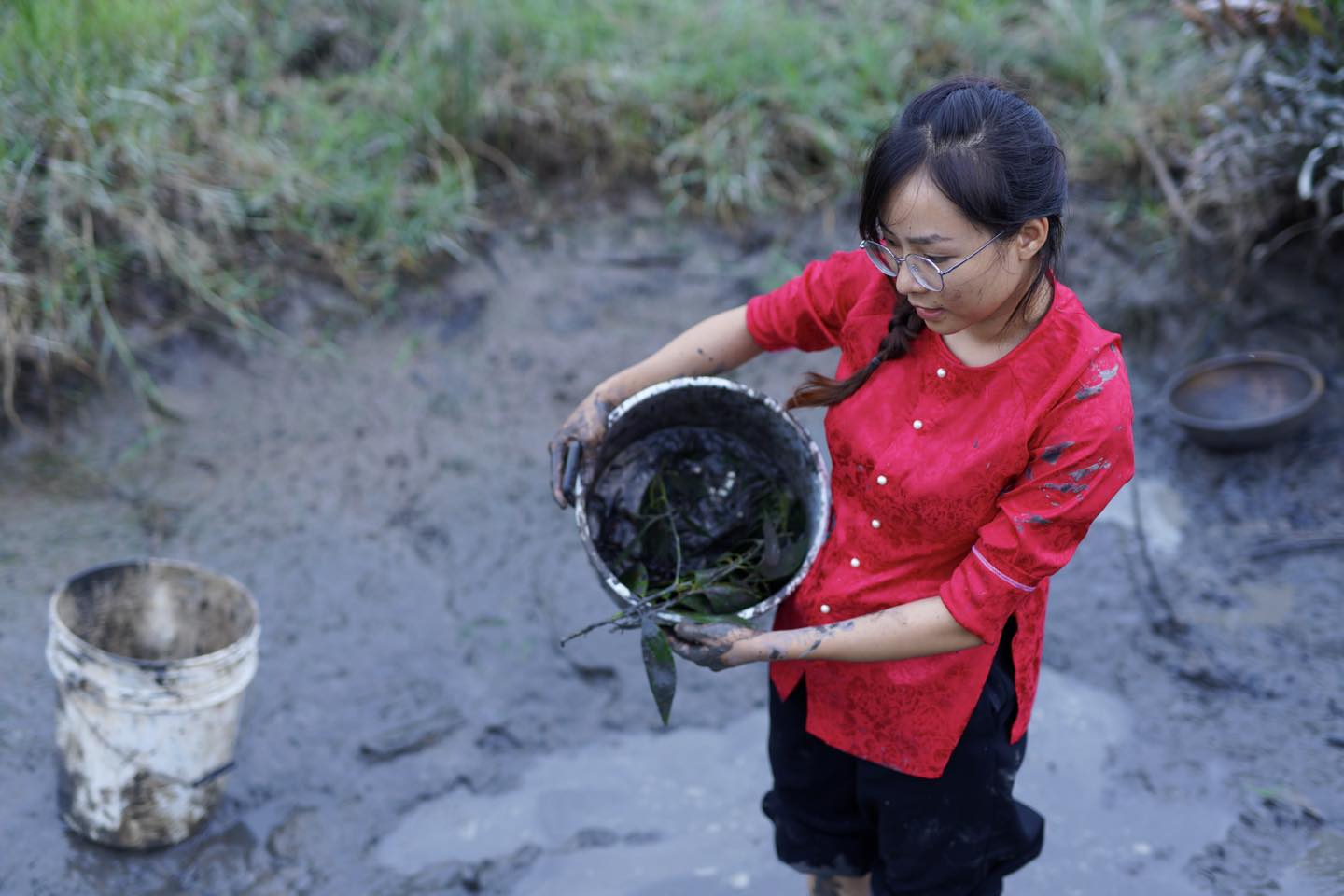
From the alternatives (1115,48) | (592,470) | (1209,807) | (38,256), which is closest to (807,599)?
A: (592,470)

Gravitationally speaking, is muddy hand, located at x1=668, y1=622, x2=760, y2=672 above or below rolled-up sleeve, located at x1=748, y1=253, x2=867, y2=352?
below

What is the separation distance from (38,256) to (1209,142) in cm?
396

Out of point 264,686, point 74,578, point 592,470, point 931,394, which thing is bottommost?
point 264,686

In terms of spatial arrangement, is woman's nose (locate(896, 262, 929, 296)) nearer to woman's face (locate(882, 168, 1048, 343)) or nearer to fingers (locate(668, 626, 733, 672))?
woman's face (locate(882, 168, 1048, 343))

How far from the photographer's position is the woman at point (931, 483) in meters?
1.57

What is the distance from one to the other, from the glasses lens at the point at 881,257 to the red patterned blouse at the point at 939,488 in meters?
0.15

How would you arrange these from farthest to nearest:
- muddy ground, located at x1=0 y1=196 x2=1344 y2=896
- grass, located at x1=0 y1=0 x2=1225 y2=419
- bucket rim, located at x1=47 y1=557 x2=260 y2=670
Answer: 1. grass, located at x1=0 y1=0 x2=1225 y2=419
2. muddy ground, located at x1=0 y1=196 x2=1344 y2=896
3. bucket rim, located at x1=47 y1=557 x2=260 y2=670

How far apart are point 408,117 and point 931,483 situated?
3.34 metres

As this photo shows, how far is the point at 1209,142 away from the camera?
413 centimetres

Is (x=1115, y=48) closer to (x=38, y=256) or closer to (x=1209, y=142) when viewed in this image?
(x=1209, y=142)

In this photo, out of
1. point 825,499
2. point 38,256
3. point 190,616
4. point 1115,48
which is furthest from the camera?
point 1115,48

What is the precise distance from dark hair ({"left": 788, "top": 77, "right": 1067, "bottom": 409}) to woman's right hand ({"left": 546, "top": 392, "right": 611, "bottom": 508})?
1.99ft

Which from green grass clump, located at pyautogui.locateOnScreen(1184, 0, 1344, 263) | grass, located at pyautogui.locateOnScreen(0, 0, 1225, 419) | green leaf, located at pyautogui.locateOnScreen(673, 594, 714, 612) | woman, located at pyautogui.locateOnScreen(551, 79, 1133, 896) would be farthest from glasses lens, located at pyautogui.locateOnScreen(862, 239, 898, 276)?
green grass clump, located at pyautogui.locateOnScreen(1184, 0, 1344, 263)

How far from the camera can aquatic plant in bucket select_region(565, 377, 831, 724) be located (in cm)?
198
